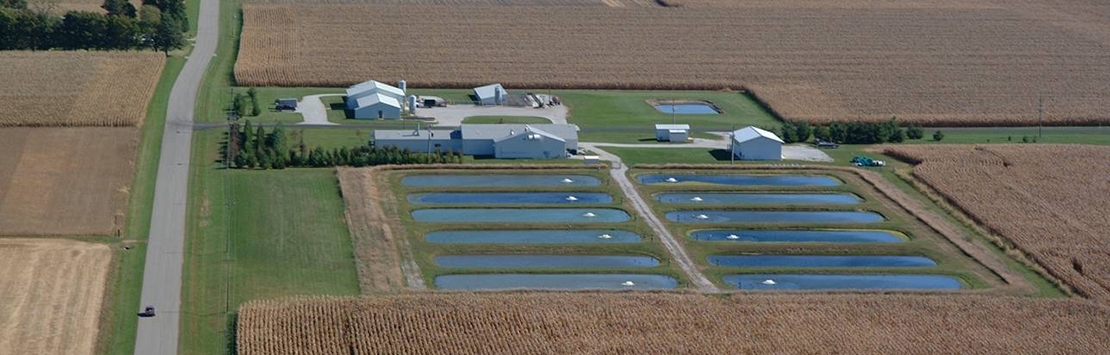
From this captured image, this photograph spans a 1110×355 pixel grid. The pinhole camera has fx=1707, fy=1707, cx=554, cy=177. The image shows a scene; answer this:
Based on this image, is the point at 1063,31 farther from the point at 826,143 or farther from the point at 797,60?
the point at 826,143

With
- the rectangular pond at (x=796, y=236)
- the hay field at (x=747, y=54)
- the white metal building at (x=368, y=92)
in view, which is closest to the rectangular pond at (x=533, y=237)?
the rectangular pond at (x=796, y=236)

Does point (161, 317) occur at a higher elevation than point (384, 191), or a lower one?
lower

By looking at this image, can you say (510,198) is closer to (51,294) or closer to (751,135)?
(751,135)

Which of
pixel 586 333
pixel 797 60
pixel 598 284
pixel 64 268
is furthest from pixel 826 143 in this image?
pixel 64 268

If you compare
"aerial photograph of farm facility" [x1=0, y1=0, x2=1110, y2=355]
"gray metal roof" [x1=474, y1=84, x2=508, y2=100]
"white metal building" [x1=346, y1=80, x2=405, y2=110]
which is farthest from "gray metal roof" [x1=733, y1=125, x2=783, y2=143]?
"white metal building" [x1=346, y1=80, x2=405, y2=110]

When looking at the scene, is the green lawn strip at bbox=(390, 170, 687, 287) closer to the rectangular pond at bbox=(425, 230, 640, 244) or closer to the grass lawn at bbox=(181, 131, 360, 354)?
the rectangular pond at bbox=(425, 230, 640, 244)
